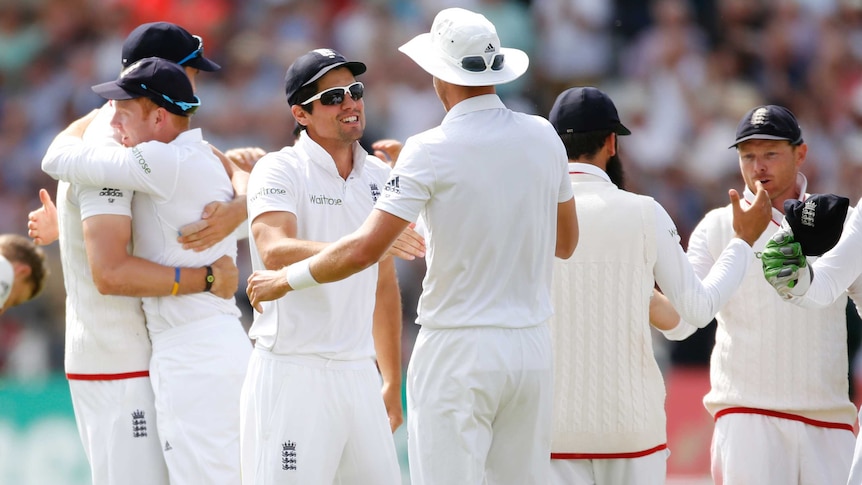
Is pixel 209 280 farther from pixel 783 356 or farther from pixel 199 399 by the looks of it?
pixel 783 356

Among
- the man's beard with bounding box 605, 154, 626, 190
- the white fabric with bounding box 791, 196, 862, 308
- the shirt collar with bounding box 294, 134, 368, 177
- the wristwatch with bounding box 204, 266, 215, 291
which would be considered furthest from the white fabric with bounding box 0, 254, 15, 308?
the white fabric with bounding box 791, 196, 862, 308

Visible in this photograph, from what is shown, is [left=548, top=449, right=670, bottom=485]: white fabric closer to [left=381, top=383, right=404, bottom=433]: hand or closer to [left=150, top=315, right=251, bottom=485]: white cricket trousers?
[left=381, top=383, right=404, bottom=433]: hand

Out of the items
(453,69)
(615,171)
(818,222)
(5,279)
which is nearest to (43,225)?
(5,279)

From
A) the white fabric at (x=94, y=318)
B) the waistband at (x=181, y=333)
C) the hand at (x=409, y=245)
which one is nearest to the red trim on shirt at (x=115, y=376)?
the white fabric at (x=94, y=318)

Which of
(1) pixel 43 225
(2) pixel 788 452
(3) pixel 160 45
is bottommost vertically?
(2) pixel 788 452

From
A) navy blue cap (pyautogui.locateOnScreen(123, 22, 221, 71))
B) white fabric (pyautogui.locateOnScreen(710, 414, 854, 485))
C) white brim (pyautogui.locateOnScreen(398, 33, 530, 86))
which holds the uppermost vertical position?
navy blue cap (pyautogui.locateOnScreen(123, 22, 221, 71))

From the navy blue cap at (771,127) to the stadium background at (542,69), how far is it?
5874 mm

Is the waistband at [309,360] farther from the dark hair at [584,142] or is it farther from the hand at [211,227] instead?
the dark hair at [584,142]

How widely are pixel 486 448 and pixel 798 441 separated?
1882mm

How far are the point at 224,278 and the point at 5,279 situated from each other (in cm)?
149

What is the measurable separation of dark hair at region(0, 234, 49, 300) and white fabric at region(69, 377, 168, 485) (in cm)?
145

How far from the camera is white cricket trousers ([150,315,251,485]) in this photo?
5773mm

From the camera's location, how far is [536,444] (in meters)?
4.88

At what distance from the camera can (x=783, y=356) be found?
5.98 metres
